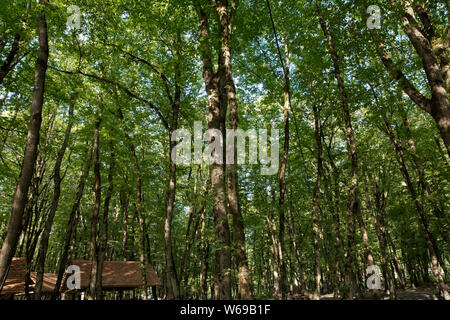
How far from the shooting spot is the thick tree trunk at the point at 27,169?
184 inches

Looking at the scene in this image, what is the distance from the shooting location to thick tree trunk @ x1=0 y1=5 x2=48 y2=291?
4.67 m

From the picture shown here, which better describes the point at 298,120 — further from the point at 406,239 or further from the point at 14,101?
the point at 406,239

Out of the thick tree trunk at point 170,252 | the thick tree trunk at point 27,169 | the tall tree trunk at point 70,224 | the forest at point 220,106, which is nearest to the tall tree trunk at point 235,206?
the forest at point 220,106

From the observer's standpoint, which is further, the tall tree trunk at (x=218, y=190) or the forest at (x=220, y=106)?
the forest at (x=220, y=106)

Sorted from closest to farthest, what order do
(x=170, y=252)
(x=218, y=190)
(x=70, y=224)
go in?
(x=218, y=190), (x=170, y=252), (x=70, y=224)

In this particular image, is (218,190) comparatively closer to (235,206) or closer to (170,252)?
(235,206)

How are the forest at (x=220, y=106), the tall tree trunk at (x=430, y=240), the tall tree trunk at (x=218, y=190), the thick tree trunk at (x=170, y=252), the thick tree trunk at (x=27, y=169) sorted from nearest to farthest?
1. the thick tree trunk at (x=27, y=169)
2. the tall tree trunk at (x=218, y=190)
3. the forest at (x=220, y=106)
4. the thick tree trunk at (x=170, y=252)
5. the tall tree trunk at (x=430, y=240)

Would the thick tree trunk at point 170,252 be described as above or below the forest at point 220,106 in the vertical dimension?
below

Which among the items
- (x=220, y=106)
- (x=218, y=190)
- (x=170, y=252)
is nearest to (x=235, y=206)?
(x=218, y=190)

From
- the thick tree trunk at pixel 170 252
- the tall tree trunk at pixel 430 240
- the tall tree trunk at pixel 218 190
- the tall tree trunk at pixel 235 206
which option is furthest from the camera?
the tall tree trunk at pixel 430 240

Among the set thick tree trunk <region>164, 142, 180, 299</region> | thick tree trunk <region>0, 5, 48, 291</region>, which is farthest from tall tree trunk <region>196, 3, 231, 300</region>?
thick tree trunk <region>0, 5, 48, 291</region>

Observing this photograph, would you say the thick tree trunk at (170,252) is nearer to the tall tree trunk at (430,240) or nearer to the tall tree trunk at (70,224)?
the tall tree trunk at (70,224)

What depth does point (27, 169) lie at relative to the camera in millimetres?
5109

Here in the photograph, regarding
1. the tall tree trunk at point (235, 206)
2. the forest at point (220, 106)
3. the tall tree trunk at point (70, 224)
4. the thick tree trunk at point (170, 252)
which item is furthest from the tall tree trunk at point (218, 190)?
the tall tree trunk at point (70, 224)
